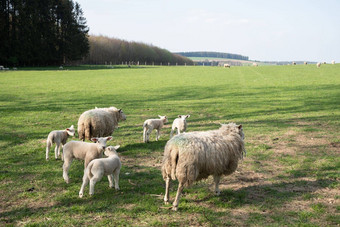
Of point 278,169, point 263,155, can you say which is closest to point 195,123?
point 263,155

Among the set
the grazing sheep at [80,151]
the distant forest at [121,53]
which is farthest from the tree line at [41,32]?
the grazing sheep at [80,151]

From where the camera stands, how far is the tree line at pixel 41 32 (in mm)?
56200

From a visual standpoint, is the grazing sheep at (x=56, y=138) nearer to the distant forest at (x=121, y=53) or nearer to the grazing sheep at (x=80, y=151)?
the grazing sheep at (x=80, y=151)

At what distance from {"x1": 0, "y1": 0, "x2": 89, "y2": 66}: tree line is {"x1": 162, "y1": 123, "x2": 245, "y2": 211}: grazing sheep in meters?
59.6

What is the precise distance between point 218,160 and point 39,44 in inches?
2484

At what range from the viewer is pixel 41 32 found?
61.0m

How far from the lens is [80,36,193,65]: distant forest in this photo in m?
88.3

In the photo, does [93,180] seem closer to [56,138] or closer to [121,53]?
[56,138]

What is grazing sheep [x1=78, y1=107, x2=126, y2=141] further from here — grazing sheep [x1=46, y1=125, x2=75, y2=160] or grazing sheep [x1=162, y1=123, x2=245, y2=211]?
grazing sheep [x1=162, y1=123, x2=245, y2=211]

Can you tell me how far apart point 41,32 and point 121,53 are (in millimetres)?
38709

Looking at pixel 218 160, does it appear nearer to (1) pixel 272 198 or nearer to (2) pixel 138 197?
(1) pixel 272 198

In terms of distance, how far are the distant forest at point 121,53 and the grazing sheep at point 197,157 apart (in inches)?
3169

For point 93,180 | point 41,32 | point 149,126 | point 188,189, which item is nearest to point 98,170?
point 93,180

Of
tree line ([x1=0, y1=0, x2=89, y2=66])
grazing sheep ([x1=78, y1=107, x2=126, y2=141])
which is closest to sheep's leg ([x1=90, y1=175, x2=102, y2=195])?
grazing sheep ([x1=78, y1=107, x2=126, y2=141])
